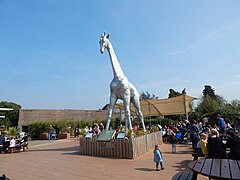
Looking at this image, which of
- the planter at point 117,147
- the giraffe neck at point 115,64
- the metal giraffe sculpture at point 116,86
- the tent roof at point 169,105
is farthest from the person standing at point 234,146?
the tent roof at point 169,105

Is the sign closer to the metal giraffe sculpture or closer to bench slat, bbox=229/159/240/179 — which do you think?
the metal giraffe sculpture

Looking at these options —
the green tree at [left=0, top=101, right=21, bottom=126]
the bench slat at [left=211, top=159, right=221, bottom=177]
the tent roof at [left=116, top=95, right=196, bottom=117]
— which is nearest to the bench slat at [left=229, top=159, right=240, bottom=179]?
the bench slat at [left=211, top=159, right=221, bottom=177]

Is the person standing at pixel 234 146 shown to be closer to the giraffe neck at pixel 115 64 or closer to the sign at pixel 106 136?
the sign at pixel 106 136

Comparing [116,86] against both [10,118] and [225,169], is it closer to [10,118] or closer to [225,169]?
[225,169]

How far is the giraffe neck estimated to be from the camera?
1100cm

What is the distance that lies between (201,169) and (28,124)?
26060mm

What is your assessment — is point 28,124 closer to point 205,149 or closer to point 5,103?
point 5,103

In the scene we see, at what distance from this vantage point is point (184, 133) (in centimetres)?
1345

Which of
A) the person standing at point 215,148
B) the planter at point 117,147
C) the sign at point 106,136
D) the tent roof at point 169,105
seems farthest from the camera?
the tent roof at point 169,105

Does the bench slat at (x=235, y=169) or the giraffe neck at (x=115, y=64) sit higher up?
the giraffe neck at (x=115, y=64)

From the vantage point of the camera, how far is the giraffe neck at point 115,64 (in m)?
11.0

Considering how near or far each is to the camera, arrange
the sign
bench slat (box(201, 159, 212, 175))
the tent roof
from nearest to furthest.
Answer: bench slat (box(201, 159, 212, 175)) → the sign → the tent roof

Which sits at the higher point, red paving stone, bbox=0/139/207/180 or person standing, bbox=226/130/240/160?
person standing, bbox=226/130/240/160

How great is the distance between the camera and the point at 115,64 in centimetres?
1116
